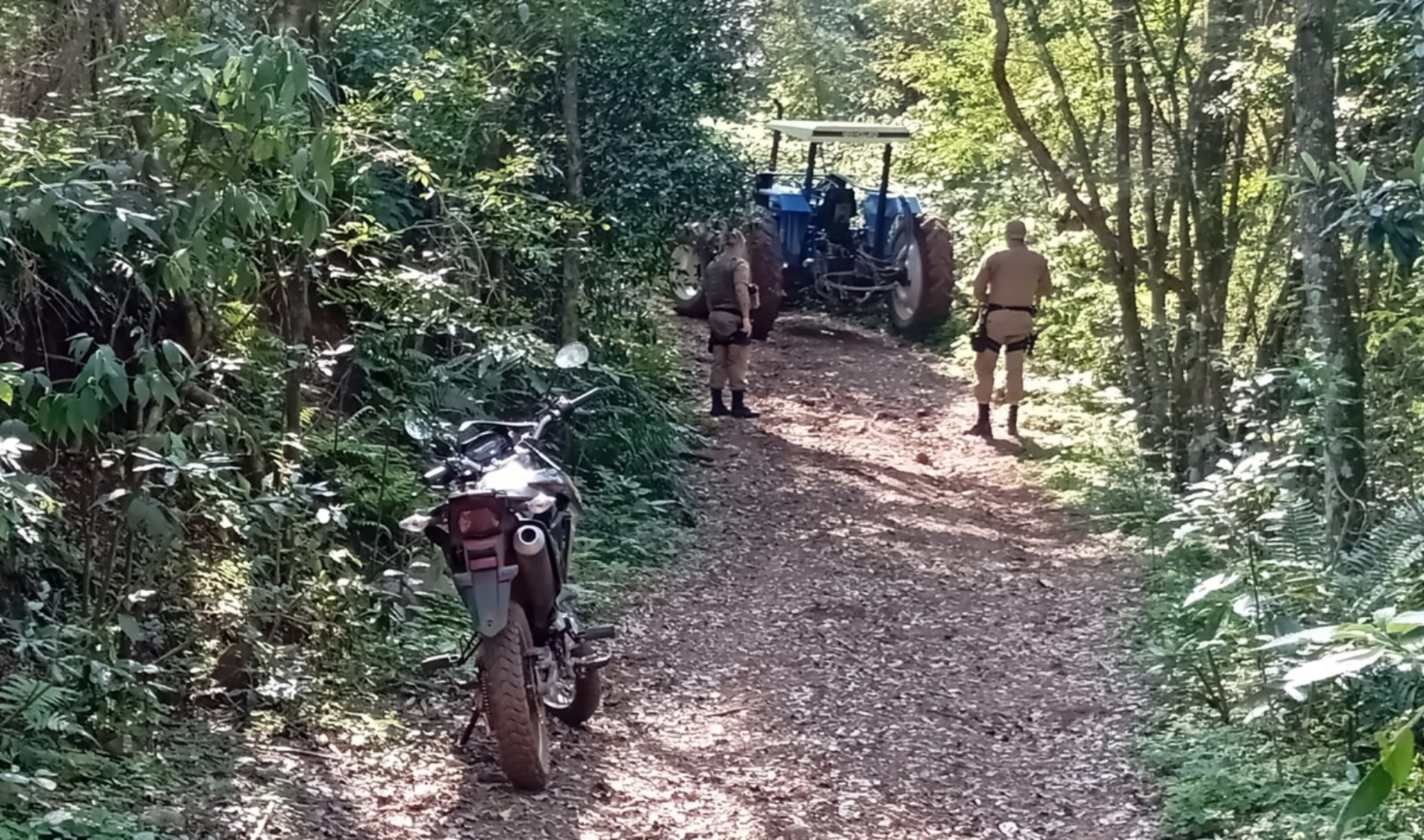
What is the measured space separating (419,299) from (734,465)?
461 cm

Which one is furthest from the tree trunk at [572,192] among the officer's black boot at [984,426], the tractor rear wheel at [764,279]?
the tractor rear wheel at [764,279]

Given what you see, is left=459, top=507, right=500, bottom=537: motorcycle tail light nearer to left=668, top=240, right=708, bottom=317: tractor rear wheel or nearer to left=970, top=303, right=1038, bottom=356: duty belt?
left=970, top=303, right=1038, bottom=356: duty belt

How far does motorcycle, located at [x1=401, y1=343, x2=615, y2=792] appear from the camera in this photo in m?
4.56

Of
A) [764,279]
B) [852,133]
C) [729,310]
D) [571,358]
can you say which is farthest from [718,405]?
[571,358]

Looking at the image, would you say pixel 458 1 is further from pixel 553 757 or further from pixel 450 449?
pixel 553 757

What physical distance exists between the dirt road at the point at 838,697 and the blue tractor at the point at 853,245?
189 inches

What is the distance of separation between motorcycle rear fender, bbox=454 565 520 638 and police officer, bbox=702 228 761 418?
22.0 feet

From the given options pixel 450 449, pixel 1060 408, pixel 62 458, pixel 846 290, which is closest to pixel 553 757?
pixel 450 449

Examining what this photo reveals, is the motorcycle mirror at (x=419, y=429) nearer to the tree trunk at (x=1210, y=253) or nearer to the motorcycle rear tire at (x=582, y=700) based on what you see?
A: the motorcycle rear tire at (x=582, y=700)

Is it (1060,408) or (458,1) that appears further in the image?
(1060,408)

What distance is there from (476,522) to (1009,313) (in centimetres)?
777

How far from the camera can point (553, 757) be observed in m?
5.07

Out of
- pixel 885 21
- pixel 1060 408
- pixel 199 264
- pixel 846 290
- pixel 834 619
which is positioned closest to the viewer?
pixel 199 264

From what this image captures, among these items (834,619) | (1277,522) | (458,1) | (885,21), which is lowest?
(834,619)
